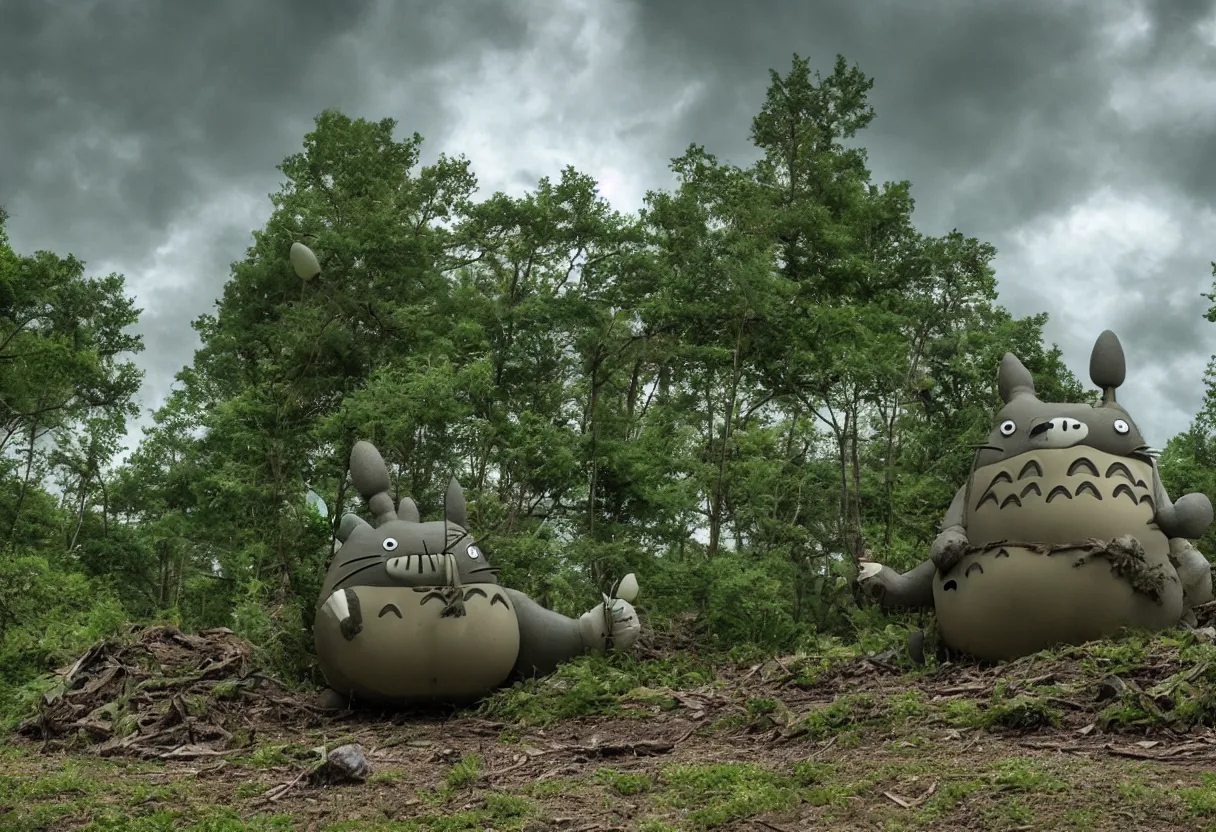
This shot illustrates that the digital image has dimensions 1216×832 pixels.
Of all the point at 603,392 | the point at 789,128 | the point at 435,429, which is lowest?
the point at 435,429

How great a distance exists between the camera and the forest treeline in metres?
13.1

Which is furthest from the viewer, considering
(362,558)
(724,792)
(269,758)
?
(362,558)

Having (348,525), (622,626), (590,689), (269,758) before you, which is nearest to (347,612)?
(348,525)

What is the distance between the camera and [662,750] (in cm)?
677

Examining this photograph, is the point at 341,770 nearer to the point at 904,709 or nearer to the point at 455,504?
the point at 904,709

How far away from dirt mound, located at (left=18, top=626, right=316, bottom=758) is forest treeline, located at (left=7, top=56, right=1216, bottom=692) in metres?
0.73

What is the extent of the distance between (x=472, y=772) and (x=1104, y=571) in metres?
4.89

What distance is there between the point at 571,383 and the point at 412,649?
341 inches

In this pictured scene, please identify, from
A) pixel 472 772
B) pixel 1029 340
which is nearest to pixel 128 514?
pixel 1029 340

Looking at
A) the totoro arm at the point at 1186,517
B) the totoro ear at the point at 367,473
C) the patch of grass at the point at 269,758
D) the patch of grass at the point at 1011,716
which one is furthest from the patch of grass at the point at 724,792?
the totoro ear at the point at 367,473

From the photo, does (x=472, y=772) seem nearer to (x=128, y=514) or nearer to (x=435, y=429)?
(x=435, y=429)

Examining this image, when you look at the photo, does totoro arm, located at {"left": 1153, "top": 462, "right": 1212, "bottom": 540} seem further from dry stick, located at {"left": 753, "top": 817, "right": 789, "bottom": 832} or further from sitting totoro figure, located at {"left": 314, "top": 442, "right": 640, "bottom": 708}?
dry stick, located at {"left": 753, "top": 817, "right": 789, "bottom": 832}

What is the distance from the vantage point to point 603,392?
1817 centimetres

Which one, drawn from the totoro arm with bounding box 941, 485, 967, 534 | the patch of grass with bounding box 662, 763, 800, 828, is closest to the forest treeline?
the totoro arm with bounding box 941, 485, 967, 534
